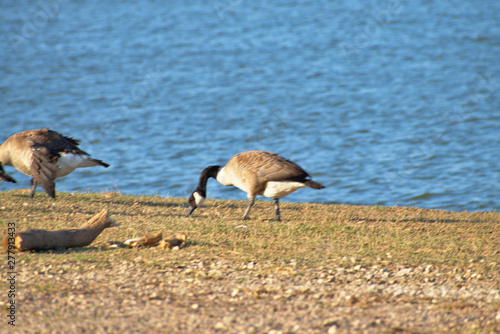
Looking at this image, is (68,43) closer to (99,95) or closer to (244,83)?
(99,95)

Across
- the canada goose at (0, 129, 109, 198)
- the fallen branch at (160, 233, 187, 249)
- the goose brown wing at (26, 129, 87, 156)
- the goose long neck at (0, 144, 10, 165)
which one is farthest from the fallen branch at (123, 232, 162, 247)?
the goose long neck at (0, 144, 10, 165)

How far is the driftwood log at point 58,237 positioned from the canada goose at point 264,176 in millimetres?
2421

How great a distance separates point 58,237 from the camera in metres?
7.52

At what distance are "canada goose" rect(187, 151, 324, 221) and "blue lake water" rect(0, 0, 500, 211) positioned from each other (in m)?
4.55

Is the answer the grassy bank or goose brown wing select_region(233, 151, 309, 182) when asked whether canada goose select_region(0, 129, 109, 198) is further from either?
goose brown wing select_region(233, 151, 309, 182)

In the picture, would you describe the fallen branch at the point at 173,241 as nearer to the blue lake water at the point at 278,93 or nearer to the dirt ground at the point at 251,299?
the dirt ground at the point at 251,299

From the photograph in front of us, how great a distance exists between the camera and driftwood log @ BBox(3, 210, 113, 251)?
23.8ft

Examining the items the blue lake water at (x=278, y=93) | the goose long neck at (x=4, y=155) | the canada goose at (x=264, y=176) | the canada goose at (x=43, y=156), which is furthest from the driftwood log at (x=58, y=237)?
the blue lake water at (x=278, y=93)

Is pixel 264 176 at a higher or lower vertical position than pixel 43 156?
lower

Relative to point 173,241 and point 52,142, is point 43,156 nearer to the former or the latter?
point 52,142

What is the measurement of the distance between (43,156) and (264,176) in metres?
3.88

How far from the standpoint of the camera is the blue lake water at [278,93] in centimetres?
1842

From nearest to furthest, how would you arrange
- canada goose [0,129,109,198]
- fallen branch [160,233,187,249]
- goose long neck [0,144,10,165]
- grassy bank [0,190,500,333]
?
grassy bank [0,190,500,333] → fallen branch [160,233,187,249] → canada goose [0,129,109,198] → goose long neck [0,144,10,165]

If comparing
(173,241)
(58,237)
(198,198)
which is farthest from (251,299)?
(198,198)
